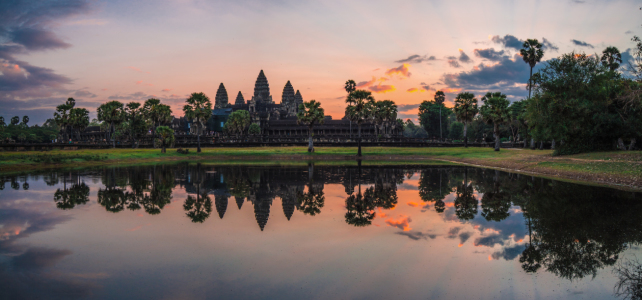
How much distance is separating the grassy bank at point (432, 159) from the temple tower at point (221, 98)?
407ft

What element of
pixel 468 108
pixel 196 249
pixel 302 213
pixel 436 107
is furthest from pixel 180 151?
pixel 436 107

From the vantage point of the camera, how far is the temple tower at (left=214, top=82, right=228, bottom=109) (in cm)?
18688

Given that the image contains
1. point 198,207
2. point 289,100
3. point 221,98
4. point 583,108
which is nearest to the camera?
point 198,207

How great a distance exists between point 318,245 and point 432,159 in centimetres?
4758

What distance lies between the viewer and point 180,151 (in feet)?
215

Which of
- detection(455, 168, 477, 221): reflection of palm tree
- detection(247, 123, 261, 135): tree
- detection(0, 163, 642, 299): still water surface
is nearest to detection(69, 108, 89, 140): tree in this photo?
detection(247, 123, 261, 135): tree

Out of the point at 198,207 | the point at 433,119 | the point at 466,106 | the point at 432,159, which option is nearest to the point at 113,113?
the point at 432,159

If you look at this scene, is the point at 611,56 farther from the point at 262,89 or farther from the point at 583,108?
the point at 262,89

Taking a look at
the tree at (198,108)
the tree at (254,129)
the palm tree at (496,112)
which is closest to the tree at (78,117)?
the tree at (198,108)

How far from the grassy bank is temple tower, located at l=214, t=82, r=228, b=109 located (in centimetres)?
12393

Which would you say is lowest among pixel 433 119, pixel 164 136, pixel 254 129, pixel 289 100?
pixel 164 136

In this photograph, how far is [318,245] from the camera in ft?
39.7

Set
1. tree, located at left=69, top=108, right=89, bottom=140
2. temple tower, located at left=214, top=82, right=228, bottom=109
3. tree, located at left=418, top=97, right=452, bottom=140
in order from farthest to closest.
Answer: temple tower, located at left=214, top=82, right=228, bottom=109, tree, located at left=418, top=97, right=452, bottom=140, tree, located at left=69, top=108, right=89, bottom=140

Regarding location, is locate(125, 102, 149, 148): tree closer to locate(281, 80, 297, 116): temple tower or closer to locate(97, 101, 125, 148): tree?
locate(97, 101, 125, 148): tree
